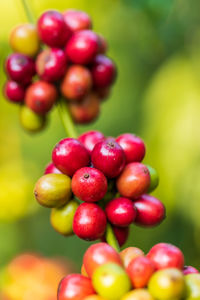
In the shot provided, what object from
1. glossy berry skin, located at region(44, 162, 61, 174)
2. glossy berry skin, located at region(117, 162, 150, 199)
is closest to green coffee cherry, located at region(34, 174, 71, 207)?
glossy berry skin, located at region(44, 162, 61, 174)

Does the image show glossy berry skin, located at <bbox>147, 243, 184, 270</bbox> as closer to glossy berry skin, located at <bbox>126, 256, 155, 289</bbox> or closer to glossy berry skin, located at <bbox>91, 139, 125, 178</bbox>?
glossy berry skin, located at <bbox>126, 256, 155, 289</bbox>

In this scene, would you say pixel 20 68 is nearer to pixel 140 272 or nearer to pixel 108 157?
pixel 108 157

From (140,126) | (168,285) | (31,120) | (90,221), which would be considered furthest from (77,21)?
(140,126)

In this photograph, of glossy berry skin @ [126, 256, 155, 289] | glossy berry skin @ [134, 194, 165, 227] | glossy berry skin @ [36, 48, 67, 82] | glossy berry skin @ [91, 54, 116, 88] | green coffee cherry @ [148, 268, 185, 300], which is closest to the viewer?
green coffee cherry @ [148, 268, 185, 300]

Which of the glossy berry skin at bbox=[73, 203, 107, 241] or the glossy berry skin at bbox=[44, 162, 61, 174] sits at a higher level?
the glossy berry skin at bbox=[44, 162, 61, 174]

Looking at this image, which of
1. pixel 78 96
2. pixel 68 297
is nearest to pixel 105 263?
pixel 68 297
